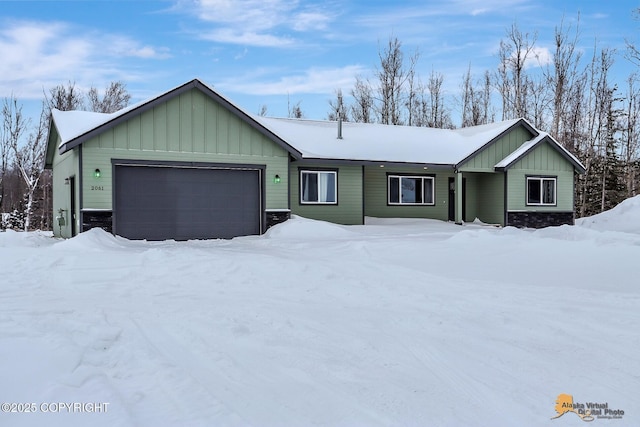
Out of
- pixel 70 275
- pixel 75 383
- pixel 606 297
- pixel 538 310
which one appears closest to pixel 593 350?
pixel 538 310

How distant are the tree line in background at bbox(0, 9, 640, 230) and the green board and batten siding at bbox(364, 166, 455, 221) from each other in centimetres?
1091

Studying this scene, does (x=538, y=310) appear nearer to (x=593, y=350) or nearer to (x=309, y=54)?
(x=593, y=350)

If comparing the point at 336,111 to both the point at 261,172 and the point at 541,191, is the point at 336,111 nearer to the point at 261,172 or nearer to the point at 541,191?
the point at 541,191

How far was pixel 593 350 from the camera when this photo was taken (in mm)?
4473

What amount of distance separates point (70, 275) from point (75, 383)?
5367 mm

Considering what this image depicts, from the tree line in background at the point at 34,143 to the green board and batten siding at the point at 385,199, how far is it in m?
16.1

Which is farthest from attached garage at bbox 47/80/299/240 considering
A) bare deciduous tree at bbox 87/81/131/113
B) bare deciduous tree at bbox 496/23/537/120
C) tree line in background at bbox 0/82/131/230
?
bare deciduous tree at bbox 496/23/537/120

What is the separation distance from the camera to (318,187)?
→ 18141 millimetres

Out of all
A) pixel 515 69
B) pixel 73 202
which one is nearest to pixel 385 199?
pixel 73 202

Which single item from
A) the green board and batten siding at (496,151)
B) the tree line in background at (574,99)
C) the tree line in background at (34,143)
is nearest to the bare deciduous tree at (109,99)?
the tree line in background at (34,143)

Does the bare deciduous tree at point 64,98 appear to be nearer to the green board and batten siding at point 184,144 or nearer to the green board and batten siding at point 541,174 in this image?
the green board and batten siding at point 184,144

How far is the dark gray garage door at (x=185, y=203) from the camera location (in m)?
14.1

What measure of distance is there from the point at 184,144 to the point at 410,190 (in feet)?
32.0

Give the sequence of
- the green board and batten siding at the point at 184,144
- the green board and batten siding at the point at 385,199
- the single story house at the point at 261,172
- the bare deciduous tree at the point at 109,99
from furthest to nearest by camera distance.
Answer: the bare deciduous tree at the point at 109,99, the green board and batten siding at the point at 385,199, the single story house at the point at 261,172, the green board and batten siding at the point at 184,144
